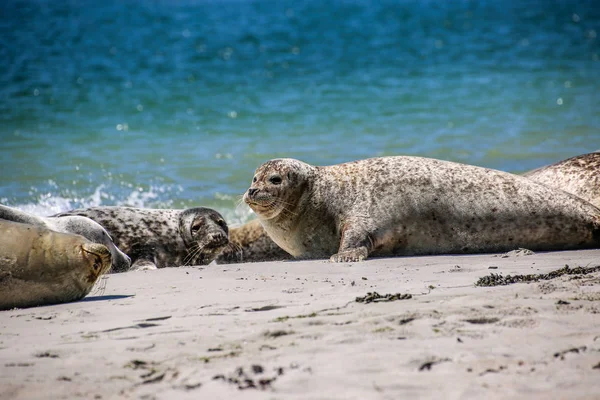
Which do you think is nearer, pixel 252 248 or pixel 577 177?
pixel 577 177

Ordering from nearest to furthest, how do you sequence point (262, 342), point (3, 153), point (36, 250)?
point (262, 342)
point (36, 250)
point (3, 153)

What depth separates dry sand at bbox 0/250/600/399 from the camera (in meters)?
3.47

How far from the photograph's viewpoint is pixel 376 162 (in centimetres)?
816

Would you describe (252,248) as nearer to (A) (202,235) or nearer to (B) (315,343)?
(A) (202,235)

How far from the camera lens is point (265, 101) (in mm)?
22000

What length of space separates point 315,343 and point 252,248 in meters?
4.98

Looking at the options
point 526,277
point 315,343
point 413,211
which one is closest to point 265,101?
point 413,211

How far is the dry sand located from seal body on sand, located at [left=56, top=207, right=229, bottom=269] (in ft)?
8.67

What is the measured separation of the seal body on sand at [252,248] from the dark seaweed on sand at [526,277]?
134 inches

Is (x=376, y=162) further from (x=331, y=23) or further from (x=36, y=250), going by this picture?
(x=331, y=23)

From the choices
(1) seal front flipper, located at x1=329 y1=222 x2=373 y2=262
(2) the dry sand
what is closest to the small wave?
(1) seal front flipper, located at x1=329 y1=222 x2=373 y2=262

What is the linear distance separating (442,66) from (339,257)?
20843 mm

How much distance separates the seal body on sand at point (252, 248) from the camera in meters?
8.62

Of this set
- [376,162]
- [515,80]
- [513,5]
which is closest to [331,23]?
[513,5]
